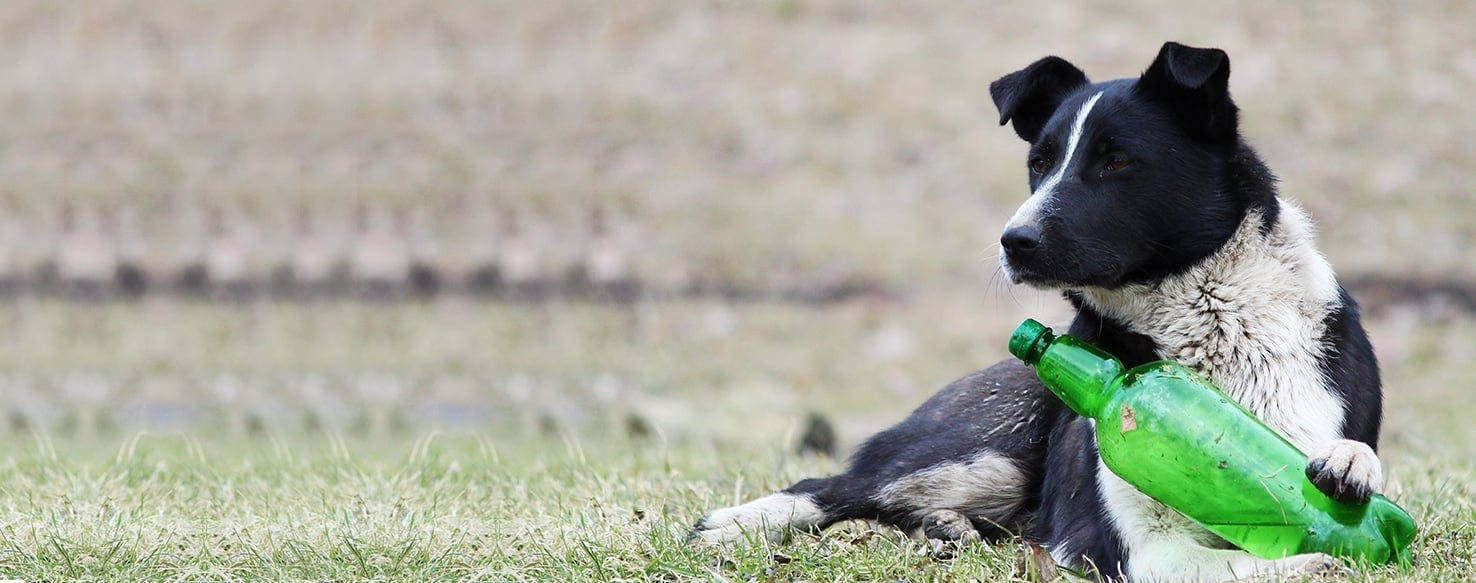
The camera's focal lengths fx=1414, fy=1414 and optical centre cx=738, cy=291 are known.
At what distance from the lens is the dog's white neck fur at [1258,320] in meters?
3.74

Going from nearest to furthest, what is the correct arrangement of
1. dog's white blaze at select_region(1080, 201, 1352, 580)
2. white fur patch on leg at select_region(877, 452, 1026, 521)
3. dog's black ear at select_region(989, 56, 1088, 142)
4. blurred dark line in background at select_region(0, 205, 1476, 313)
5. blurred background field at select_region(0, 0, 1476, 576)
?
dog's white blaze at select_region(1080, 201, 1352, 580), dog's black ear at select_region(989, 56, 1088, 142), white fur patch on leg at select_region(877, 452, 1026, 521), blurred background field at select_region(0, 0, 1476, 576), blurred dark line in background at select_region(0, 205, 1476, 313)

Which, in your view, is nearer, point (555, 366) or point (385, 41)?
point (555, 366)

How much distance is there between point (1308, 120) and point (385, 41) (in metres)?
9.19

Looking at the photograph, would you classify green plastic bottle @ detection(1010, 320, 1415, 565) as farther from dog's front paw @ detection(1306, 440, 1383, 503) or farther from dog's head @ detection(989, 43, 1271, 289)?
dog's head @ detection(989, 43, 1271, 289)

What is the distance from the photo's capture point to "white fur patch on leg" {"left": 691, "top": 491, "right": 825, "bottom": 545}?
167 inches

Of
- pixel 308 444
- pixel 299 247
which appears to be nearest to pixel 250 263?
pixel 299 247

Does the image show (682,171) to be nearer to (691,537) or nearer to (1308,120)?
(1308,120)

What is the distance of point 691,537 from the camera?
166 inches

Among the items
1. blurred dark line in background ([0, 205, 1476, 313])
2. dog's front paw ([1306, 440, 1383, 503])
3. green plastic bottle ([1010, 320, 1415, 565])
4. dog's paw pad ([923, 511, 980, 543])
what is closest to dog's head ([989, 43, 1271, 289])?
green plastic bottle ([1010, 320, 1415, 565])

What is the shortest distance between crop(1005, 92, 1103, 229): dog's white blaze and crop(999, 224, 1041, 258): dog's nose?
0.02 meters

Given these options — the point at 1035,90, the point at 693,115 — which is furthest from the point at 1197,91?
the point at 693,115

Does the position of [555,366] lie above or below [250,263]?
below

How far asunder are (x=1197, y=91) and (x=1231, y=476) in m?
1.12

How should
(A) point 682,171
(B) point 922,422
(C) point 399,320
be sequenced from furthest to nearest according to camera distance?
(A) point 682,171
(C) point 399,320
(B) point 922,422
